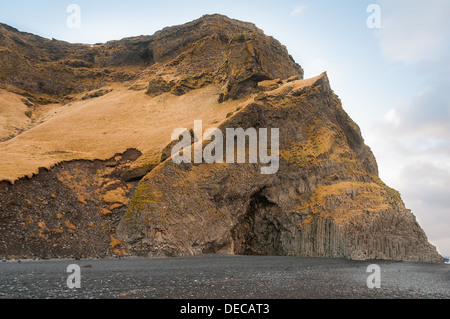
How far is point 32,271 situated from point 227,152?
2941cm

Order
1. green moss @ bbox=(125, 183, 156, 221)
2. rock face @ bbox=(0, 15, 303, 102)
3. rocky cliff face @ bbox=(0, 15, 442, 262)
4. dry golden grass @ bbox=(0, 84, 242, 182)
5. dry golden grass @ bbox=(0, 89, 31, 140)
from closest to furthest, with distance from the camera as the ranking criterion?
1. rocky cliff face @ bbox=(0, 15, 442, 262)
2. green moss @ bbox=(125, 183, 156, 221)
3. dry golden grass @ bbox=(0, 84, 242, 182)
4. dry golden grass @ bbox=(0, 89, 31, 140)
5. rock face @ bbox=(0, 15, 303, 102)

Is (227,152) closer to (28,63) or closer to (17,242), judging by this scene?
(17,242)

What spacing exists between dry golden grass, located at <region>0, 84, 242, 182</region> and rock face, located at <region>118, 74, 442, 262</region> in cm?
947

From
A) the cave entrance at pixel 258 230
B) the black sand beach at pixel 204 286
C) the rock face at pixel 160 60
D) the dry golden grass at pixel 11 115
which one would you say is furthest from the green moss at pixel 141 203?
the dry golden grass at pixel 11 115

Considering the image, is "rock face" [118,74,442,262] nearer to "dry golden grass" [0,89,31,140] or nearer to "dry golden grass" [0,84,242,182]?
"dry golden grass" [0,84,242,182]

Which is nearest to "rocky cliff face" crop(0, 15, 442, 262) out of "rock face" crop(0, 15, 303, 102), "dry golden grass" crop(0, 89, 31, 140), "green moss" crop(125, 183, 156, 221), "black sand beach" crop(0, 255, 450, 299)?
"green moss" crop(125, 183, 156, 221)

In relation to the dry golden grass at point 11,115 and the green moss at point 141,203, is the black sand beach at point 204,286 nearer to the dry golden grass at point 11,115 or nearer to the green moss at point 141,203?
the green moss at point 141,203

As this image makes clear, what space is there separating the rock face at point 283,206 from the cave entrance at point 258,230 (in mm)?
139

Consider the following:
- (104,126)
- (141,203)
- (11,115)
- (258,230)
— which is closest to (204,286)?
(141,203)

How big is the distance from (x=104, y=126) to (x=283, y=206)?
42.0 m

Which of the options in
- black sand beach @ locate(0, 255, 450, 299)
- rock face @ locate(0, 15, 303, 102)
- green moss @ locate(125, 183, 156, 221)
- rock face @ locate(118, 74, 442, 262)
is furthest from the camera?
rock face @ locate(0, 15, 303, 102)

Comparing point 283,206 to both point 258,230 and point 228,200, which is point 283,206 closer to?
point 258,230

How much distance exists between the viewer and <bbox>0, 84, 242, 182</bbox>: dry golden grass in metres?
44.5
